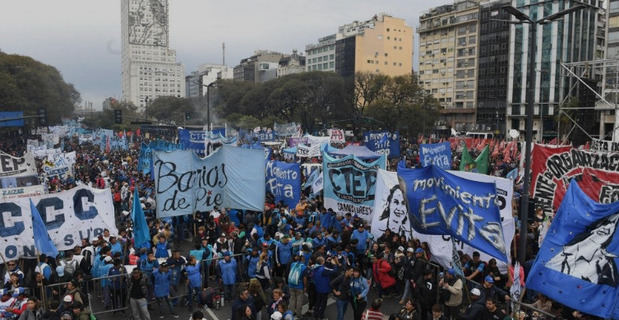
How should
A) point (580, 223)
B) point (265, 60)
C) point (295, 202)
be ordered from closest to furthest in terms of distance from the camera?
1. point (580, 223)
2. point (295, 202)
3. point (265, 60)

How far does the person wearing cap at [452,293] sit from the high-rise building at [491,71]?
79.4 m

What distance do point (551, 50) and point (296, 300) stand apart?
79.1 m

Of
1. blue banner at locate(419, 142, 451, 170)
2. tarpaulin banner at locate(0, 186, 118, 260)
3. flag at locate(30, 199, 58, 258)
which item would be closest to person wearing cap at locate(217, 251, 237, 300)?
tarpaulin banner at locate(0, 186, 118, 260)

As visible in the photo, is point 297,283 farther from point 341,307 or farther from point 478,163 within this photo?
point 478,163

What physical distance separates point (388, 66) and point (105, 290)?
118m

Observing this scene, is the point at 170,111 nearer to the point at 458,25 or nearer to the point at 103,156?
the point at 458,25

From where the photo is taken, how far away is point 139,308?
9.38m

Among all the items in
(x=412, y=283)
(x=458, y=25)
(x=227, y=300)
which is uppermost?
(x=458, y=25)

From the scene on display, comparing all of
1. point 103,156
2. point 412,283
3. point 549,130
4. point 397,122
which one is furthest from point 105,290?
point 549,130

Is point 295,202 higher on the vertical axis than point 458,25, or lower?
lower

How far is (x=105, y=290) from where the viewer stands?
10.1 m

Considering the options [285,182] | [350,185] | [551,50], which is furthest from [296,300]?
[551,50]

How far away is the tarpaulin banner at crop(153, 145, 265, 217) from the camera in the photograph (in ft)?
41.3

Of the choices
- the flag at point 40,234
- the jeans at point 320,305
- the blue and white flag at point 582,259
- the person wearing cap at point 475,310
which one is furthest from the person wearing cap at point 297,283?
the flag at point 40,234
